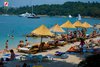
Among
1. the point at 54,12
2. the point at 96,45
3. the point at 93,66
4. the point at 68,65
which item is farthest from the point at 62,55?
the point at 54,12

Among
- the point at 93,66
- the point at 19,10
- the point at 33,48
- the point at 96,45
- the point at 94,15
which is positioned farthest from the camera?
the point at 19,10

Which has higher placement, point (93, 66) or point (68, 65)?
point (93, 66)

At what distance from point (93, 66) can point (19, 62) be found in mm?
8417

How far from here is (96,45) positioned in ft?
70.7

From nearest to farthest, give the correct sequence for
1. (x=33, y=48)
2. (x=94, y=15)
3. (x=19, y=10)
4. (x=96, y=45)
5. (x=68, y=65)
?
(x=68, y=65) < (x=33, y=48) < (x=96, y=45) < (x=94, y=15) < (x=19, y=10)

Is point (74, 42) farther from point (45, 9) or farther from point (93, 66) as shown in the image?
point (45, 9)

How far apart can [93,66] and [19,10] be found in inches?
7668

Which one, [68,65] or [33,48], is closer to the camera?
[68,65]

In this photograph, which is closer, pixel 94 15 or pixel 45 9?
pixel 94 15

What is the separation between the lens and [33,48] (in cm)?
1852

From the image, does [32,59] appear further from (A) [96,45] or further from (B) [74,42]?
(B) [74,42]

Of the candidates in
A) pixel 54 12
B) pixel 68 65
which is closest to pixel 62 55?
pixel 68 65

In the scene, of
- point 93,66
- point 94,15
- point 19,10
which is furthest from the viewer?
point 19,10

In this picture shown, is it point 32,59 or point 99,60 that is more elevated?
point 99,60
